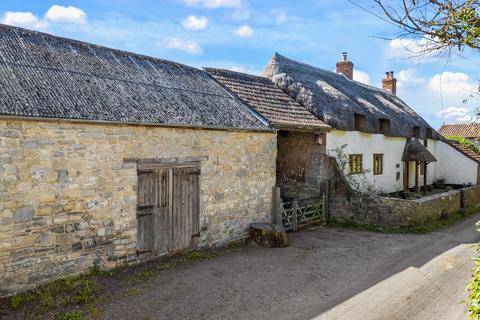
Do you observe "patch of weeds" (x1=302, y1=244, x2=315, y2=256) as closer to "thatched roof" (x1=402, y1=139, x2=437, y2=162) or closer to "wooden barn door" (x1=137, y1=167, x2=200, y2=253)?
"wooden barn door" (x1=137, y1=167, x2=200, y2=253)

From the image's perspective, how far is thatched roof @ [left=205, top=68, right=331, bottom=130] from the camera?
12.1 meters

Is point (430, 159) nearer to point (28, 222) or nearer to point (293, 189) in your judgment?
point (293, 189)

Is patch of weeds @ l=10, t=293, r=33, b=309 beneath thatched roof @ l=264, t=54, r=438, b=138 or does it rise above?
beneath

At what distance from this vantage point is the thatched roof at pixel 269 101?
12.1m

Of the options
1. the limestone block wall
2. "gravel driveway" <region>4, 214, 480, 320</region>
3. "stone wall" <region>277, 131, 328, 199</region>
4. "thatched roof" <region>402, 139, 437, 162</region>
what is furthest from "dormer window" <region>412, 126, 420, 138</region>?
"gravel driveway" <region>4, 214, 480, 320</region>

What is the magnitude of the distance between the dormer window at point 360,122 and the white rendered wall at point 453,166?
10103 millimetres

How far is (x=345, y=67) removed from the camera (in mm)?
23281

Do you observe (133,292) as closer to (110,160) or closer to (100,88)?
(110,160)

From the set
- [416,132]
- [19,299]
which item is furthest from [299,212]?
[416,132]

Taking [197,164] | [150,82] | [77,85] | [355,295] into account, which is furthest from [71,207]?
[355,295]

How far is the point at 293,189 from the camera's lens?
14.3 meters

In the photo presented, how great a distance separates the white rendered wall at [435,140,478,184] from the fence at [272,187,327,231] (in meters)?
13.0

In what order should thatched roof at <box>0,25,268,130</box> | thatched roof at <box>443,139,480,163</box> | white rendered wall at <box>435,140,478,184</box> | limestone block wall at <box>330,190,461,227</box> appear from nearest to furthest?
1. thatched roof at <box>0,25,268,130</box>
2. limestone block wall at <box>330,190,461,227</box>
3. white rendered wall at <box>435,140,478,184</box>
4. thatched roof at <box>443,139,480,163</box>

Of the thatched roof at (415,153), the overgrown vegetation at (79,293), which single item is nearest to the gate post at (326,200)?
the overgrown vegetation at (79,293)
